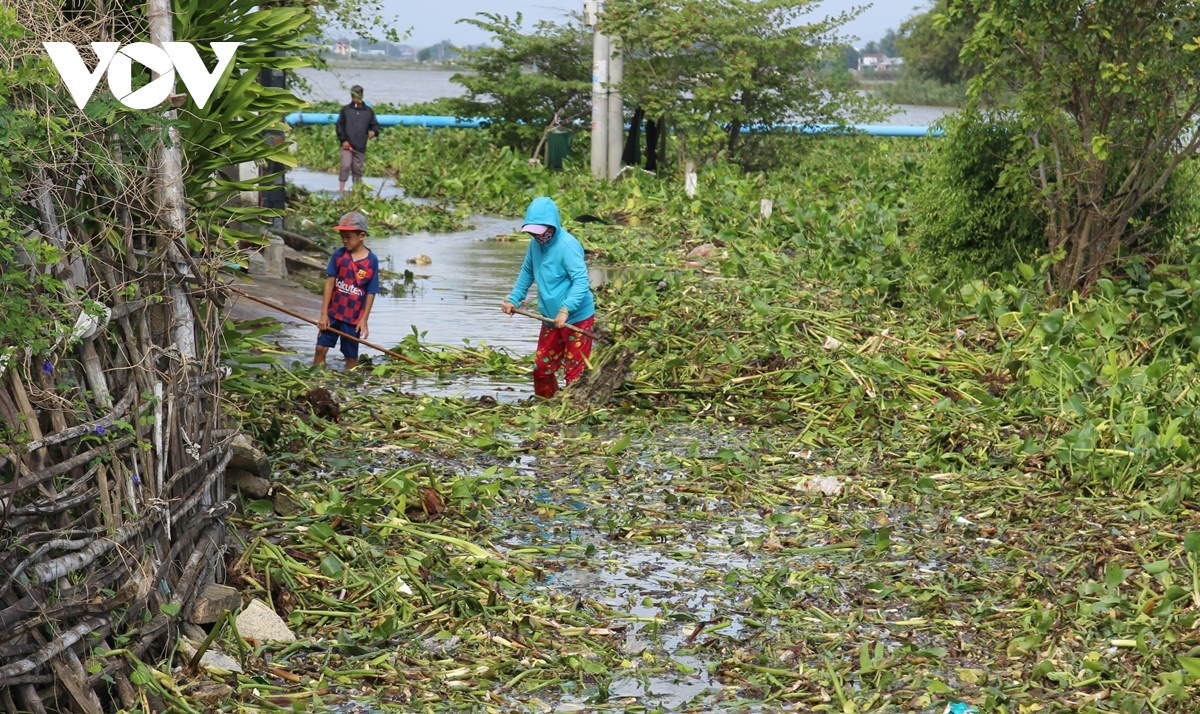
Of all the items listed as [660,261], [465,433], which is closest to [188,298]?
[465,433]

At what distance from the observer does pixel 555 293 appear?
9.19 metres

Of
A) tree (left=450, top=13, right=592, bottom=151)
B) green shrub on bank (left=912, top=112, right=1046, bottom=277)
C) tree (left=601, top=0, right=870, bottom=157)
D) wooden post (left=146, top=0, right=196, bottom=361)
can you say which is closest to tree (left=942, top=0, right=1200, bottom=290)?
green shrub on bank (left=912, top=112, right=1046, bottom=277)

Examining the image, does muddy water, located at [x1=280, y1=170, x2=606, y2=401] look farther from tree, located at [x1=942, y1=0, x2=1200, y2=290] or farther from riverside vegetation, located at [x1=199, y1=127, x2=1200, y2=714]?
tree, located at [x1=942, y1=0, x2=1200, y2=290]

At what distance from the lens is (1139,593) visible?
572 cm

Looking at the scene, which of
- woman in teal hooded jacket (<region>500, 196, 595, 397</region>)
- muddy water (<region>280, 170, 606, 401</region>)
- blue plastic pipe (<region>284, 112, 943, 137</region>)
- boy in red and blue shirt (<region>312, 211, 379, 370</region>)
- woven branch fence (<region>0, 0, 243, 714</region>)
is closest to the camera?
woven branch fence (<region>0, 0, 243, 714</region>)

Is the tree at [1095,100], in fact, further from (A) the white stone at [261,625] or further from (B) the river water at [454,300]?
(A) the white stone at [261,625]

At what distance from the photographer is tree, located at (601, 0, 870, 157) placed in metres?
22.0

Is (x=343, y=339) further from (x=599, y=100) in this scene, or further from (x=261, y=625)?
(x=599, y=100)

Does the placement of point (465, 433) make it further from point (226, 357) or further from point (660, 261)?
point (660, 261)

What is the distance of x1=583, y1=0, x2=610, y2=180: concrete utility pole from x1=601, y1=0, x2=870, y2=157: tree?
0.37 meters

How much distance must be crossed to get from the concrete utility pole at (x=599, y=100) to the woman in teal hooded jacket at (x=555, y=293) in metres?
13.9

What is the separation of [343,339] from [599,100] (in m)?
14.0

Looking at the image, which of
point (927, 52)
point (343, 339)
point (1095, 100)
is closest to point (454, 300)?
point (343, 339)

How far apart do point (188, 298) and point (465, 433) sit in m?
3.17
